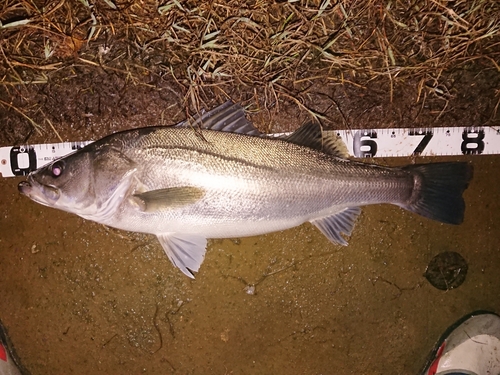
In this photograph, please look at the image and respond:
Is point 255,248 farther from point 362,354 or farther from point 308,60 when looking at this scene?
point 308,60

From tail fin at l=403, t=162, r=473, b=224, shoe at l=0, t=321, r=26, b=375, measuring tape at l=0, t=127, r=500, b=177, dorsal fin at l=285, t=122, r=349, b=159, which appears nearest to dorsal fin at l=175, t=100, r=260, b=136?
dorsal fin at l=285, t=122, r=349, b=159

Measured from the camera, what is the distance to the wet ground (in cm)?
252

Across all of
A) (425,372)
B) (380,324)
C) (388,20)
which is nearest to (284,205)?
(380,324)

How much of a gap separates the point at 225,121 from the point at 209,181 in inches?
15.0

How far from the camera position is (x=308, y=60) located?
242cm

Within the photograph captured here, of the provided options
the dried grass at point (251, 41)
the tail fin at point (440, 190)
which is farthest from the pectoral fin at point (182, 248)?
the tail fin at point (440, 190)

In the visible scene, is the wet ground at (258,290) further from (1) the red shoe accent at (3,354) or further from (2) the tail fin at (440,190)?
(2) the tail fin at (440,190)

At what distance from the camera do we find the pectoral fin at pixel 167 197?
202 cm

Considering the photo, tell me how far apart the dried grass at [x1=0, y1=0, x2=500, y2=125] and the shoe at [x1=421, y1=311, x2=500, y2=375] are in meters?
1.69

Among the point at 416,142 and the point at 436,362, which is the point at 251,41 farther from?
the point at 436,362

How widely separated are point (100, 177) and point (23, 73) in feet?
3.41

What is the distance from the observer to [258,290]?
8.39 ft

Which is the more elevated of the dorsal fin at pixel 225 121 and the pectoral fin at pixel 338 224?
the dorsal fin at pixel 225 121

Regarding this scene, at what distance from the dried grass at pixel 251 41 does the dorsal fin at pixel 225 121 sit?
11.3 inches
